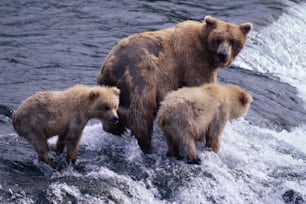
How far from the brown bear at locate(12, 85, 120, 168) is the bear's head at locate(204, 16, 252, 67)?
1595 millimetres

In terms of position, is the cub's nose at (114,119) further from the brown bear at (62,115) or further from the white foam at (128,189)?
the white foam at (128,189)

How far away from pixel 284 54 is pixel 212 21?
258 inches

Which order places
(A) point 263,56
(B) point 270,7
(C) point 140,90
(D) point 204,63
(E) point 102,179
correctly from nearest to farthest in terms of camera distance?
1. (E) point 102,179
2. (C) point 140,90
3. (D) point 204,63
4. (A) point 263,56
5. (B) point 270,7

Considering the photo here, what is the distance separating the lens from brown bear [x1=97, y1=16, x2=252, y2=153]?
830 cm

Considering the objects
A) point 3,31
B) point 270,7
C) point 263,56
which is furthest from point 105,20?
point 270,7

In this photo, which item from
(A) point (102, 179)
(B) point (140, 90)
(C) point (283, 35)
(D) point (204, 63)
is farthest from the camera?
(C) point (283, 35)

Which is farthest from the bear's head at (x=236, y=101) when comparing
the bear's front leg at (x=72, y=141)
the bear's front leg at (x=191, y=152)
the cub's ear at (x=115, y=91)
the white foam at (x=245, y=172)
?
the bear's front leg at (x=72, y=141)

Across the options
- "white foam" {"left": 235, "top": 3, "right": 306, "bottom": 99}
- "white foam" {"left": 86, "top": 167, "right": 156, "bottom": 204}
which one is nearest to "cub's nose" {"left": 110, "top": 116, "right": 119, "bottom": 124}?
"white foam" {"left": 86, "top": 167, "right": 156, "bottom": 204}

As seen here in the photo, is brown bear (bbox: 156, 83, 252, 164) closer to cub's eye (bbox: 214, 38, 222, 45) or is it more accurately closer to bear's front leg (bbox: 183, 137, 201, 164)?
bear's front leg (bbox: 183, 137, 201, 164)

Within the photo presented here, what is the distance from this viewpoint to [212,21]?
29.7 ft

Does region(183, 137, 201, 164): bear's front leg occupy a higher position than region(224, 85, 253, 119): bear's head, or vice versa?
region(224, 85, 253, 119): bear's head

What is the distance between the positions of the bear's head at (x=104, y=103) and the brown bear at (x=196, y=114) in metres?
0.53

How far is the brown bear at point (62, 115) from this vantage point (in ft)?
24.8

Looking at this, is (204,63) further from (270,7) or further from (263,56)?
(270,7)
